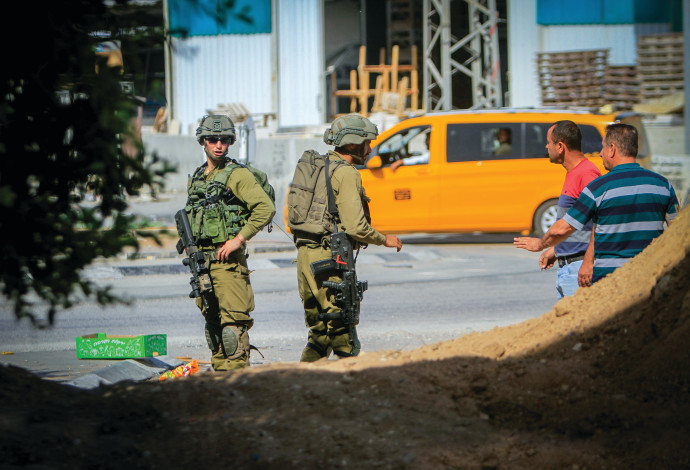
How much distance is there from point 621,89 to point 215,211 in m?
16.2

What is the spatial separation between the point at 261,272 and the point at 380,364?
25.8 ft

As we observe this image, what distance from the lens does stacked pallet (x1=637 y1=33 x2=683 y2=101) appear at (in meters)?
20.4

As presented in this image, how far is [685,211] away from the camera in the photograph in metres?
5.12

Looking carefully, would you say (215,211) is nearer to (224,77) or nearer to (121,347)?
(121,347)

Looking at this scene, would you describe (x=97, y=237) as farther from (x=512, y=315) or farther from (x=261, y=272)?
(x=261, y=272)

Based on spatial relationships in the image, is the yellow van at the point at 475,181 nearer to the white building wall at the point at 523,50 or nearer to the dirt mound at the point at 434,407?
the white building wall at the point at 523,50

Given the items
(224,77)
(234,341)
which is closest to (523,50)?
(224,77)

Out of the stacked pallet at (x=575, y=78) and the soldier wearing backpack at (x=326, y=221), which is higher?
the stacked pallet at (x=575, y=78)

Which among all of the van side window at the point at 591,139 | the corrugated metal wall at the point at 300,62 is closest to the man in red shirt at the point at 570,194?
the van side window at the point at 591,139

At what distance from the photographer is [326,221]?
5980 mm

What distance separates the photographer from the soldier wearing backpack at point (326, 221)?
5.91m

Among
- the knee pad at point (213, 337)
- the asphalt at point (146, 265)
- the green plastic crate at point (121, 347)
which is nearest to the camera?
the asphalt at point (146, 265)

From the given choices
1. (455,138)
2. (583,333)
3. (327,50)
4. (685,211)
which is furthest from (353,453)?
(327,50)

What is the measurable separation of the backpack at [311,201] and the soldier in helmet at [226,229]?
0.20 meters
